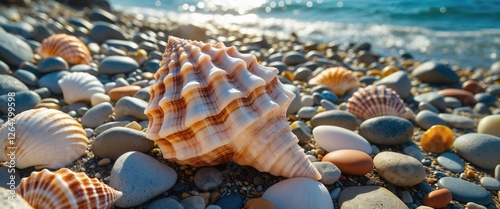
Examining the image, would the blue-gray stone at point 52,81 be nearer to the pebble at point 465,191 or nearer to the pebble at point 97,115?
the pebble at point 97,115

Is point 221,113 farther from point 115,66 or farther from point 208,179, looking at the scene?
point 115,66

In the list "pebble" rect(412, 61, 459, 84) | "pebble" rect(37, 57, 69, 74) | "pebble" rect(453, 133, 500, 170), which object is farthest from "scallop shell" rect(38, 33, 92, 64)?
"pebble" rect(412, 61, 459, 84)

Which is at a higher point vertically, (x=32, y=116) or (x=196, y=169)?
(x=32, y=116)

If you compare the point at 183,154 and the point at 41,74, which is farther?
the point at 41,74

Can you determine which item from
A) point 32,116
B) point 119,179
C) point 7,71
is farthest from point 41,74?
point 119,179

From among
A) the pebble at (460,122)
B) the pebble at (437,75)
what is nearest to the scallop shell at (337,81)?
the pebble at (460,122)

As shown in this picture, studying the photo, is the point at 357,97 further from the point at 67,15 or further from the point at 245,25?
the point at 245,25
